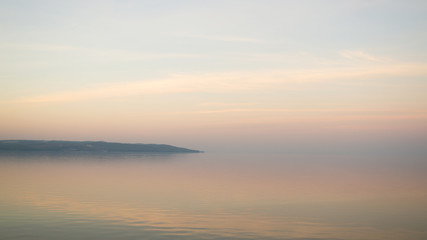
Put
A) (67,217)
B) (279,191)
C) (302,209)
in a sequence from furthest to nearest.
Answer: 1. (279,191)
2. (302,209)
3. (67,217)

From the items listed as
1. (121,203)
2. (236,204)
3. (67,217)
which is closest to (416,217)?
(236,204)

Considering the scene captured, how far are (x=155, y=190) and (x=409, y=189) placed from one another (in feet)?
120

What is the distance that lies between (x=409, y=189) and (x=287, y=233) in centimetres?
3527

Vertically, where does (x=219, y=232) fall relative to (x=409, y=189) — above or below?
below

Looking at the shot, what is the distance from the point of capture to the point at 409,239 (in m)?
23.9

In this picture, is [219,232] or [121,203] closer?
[219,232]

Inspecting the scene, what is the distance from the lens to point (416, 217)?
31219mm

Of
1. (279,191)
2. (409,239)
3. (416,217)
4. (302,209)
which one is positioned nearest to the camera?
(409,239)

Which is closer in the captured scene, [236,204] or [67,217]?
[67,217]

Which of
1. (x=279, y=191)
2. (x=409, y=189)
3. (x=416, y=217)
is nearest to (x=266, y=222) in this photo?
(x=416, y=217)

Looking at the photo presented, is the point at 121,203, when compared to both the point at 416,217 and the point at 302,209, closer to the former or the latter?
the point at 302,209

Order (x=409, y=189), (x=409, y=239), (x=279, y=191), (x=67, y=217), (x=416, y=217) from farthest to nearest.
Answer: (x=409, y=189)
(x=279, y=191)
(x=416, y=217)
(x=67, y=217)
(x=409, y=239)

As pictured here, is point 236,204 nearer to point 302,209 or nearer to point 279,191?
point 302,209

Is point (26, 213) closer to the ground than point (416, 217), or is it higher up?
closer to the ground
